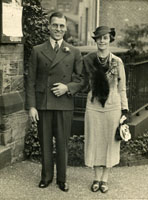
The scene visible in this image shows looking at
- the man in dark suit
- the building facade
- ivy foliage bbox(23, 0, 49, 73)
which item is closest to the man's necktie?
the man in dark suit

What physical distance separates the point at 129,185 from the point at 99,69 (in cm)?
157

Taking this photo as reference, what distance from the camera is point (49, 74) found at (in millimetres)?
4516

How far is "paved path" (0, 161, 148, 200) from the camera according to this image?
4.62 meters

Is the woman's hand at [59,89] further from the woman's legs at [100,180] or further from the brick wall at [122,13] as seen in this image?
the brick wall at [122,13]

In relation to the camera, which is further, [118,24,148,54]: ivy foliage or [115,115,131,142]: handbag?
[118,24,148,54]: ivy foliage

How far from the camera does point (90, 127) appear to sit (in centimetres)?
467

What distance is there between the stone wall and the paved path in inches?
10.8

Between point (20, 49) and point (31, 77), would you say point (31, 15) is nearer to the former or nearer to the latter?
point (20, 49)

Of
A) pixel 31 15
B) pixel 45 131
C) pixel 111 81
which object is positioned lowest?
pixel 45 131

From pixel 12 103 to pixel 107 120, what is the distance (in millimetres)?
1555

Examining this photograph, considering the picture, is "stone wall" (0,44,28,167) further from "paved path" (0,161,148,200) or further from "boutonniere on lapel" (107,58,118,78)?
"boutonniere on lapel" (107,58,118,78)

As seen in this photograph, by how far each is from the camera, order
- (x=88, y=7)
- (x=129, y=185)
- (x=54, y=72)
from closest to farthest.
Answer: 1. (x=54, y=72)
2. (x=129, y=185)
3. (x=88, y=7)

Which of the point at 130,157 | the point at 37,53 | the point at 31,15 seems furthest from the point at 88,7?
the point at 37,53

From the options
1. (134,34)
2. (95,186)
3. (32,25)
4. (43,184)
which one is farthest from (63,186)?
(134,34)
